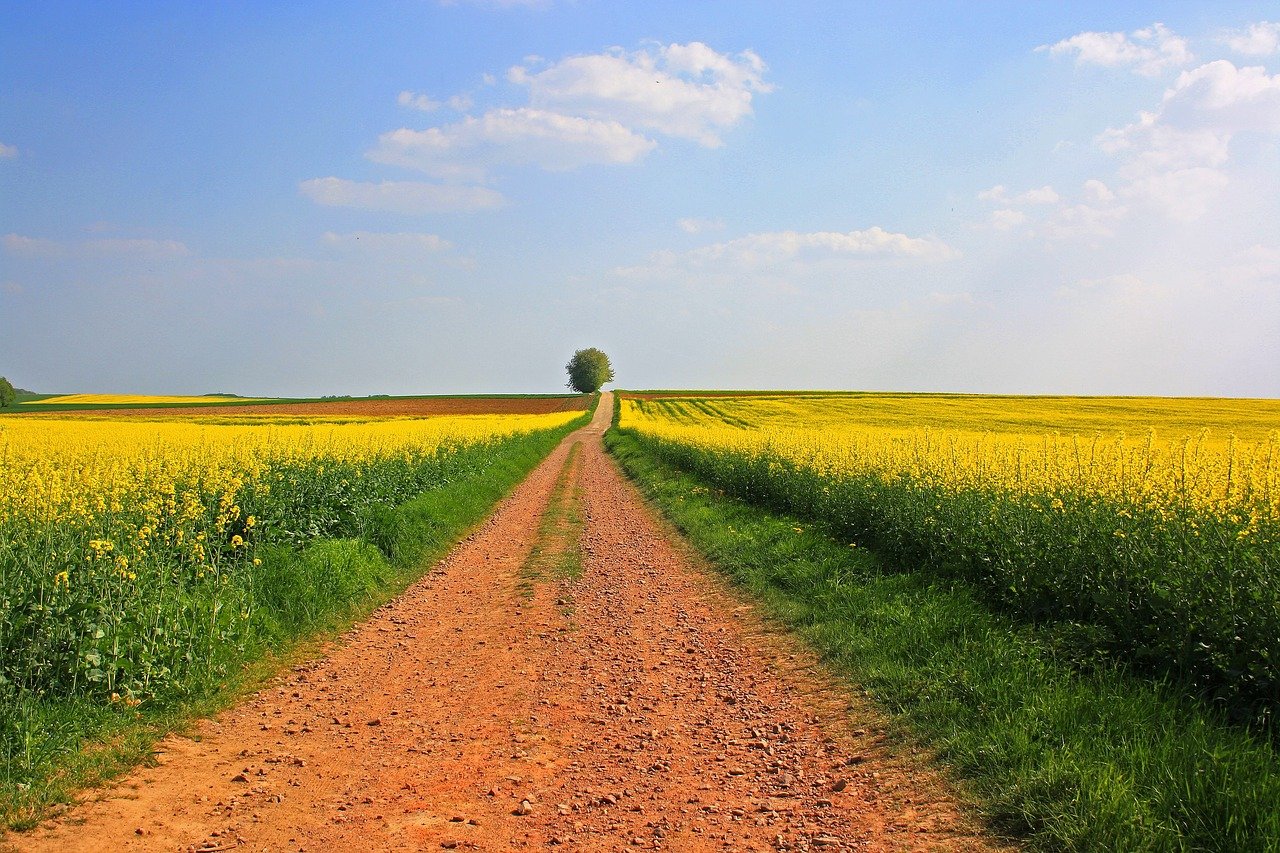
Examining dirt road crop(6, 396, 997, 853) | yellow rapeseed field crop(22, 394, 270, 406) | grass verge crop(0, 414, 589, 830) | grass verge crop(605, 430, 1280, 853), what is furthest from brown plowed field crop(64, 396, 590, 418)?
grass verge crop(605, 430, 1280, 853)

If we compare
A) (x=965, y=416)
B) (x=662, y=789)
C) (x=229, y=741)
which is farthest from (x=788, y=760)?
(x=965, y=416)

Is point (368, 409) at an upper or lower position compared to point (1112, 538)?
upper

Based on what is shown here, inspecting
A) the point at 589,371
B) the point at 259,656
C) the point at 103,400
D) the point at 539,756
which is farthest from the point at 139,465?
the point at 589,371

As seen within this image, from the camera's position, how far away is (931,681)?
590 cm

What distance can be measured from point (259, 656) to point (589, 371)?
128 m

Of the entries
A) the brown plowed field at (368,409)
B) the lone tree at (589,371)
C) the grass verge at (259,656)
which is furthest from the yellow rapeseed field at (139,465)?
the lone tree at (589,371)

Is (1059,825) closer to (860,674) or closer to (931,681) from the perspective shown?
(931,681)

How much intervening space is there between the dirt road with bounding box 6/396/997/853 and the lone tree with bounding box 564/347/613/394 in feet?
411

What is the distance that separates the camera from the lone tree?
134125mm

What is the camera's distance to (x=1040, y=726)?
4910 mm

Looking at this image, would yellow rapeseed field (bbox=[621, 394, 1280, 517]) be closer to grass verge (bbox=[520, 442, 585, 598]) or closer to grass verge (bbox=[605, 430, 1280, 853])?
grass verge (bbox=[605, 430, 1280, 853])

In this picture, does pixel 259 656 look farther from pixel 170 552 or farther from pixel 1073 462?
pixel 1073 462

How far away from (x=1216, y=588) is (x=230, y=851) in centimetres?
632

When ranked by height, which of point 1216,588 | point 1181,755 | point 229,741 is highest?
point 1216,588
